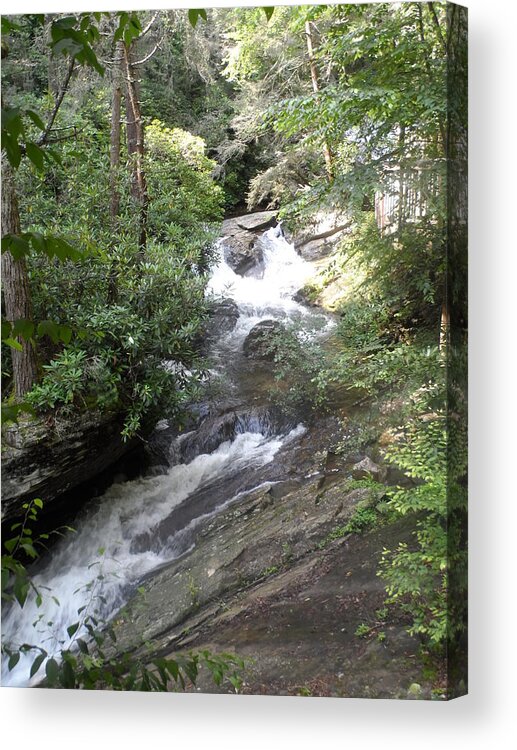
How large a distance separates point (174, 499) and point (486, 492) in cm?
119

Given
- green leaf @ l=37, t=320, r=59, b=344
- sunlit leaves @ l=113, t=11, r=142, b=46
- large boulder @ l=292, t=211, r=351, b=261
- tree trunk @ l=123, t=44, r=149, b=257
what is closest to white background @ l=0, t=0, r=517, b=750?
large boulder @ l=292, t=211, r=351, b=261

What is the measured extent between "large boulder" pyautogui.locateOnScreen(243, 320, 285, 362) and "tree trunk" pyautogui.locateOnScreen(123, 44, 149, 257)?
58 centimetres

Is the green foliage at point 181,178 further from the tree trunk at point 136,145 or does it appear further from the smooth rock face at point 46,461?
the smooth rock face at point 46,461

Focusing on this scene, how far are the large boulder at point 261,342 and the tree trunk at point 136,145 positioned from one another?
583mm

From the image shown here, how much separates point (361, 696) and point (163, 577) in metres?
0.87

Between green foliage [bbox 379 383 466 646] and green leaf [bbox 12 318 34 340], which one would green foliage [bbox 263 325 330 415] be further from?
green leaf [bbox 12 318 34 340]

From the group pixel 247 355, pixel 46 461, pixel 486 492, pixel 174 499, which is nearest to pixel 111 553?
pixel 174 499

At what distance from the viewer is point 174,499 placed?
3125 mm

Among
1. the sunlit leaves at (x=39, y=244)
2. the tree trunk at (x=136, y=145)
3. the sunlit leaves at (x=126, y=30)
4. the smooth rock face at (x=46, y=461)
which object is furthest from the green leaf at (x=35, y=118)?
the smooth rock face at (x=46, y=461)

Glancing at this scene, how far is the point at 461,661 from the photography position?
2883 mm

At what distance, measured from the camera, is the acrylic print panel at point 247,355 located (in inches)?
114

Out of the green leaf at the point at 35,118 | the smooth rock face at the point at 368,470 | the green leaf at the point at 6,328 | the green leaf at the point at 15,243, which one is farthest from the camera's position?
the smooth rock face at the point at 368,470

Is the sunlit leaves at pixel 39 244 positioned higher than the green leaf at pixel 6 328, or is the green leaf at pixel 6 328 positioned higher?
the sunlit leaves at pixel 39 244

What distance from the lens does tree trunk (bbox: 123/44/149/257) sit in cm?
318
